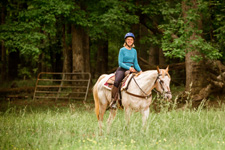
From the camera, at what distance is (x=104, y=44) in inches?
1037

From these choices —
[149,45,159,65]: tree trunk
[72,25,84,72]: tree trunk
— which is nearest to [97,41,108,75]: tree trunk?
[149,45,159,65]: tree trunk

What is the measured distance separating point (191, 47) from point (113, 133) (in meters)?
5.79

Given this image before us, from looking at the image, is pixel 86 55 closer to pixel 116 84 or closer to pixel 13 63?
pixel 13 63

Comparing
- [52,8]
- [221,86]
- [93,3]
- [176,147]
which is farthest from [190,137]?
[93,3]

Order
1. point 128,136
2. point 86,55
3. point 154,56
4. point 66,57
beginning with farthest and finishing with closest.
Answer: point 154,56
point 66,57
point 86,55
point 128,136

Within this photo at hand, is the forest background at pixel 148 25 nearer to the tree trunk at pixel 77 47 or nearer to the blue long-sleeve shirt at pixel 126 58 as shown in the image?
the tree trunk at pixel 77 47

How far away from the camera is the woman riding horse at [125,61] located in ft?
26.1

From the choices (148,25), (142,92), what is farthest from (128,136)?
(148,25)

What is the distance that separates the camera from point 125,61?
26.5 ft

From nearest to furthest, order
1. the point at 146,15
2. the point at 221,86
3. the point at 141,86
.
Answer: the point at 141,86 < the point at 221,86 < the point at 146,15

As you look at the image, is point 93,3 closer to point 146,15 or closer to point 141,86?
point 146,15

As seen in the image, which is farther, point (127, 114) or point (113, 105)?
point (113, 105)

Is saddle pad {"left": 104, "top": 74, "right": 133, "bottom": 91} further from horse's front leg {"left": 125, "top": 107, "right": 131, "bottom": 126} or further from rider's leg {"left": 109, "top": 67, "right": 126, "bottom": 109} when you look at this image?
horse's front leg {"left": 125, "top": 107, "right": 131, "bottom": 126}

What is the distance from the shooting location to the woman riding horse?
795cm
